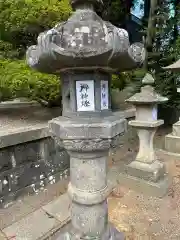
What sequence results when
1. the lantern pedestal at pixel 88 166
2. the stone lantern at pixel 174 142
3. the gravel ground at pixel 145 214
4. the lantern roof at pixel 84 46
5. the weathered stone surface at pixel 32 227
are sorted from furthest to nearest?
the stone lantern at pixel 174 142 → the gravel ground at pixel 145 214 → the weathered stone surface at pixel 32 227 → the lantern pedestal at pixel 88 166 → the lantern roof at pixel 84 46

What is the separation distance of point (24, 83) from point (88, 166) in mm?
1994

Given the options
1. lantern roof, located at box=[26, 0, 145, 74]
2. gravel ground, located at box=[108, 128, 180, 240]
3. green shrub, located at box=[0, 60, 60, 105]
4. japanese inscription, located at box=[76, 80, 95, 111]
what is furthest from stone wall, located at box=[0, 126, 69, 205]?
lantern roof, located at box=[26, 0, 145, 74]

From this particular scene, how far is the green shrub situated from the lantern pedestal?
1800 mm

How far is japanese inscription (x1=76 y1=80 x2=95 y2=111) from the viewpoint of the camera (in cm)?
141

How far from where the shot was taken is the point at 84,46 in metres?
1.14

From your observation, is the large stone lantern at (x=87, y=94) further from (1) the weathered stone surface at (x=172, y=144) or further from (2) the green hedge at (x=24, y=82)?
(1) the weathered stone surface at (x=172, y=144)

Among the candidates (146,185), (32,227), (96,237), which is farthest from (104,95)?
(146,185)

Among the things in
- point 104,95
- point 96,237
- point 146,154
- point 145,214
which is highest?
point 104,95

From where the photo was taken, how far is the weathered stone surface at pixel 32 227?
224 cm

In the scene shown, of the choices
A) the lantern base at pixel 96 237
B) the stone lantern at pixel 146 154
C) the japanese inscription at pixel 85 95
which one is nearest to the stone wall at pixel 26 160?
the stone lantern at pixel 146 154

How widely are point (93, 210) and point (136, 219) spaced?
1.19 m

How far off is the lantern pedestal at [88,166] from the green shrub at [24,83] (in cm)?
180

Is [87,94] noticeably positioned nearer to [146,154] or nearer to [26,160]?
[26,160]

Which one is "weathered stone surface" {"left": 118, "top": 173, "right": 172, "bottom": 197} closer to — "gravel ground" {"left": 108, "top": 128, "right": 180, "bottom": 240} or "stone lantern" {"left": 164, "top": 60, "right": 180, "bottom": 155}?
"gravel ground" {"left": 108, "top": 128, "right": 180, "bottom": 240}
